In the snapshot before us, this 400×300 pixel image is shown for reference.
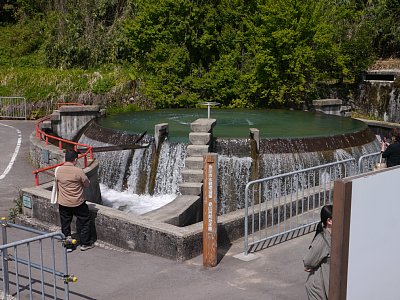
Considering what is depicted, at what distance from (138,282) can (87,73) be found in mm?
22347

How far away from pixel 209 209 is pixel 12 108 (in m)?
21.7

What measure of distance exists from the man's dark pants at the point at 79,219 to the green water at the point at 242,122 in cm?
764

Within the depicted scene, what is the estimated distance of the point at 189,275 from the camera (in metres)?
7.93

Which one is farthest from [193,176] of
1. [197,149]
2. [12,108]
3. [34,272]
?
[12,108]

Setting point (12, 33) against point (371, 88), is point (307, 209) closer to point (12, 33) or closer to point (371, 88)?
point (371, 88)

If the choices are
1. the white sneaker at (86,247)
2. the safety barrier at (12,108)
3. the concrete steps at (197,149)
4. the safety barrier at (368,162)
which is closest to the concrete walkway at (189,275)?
the white sneaker at (86,247)

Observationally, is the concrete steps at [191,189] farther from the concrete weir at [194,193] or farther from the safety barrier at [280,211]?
the safety barrier at [280,211]

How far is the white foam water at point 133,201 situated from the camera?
47.6 feet

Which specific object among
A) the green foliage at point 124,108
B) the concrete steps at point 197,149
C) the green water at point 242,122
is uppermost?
the concrete steps at point 197,149

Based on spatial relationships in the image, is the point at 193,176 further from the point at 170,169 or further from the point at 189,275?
the point at 189,275

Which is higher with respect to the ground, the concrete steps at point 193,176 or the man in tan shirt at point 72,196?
the man in tan shirt at point 72,196

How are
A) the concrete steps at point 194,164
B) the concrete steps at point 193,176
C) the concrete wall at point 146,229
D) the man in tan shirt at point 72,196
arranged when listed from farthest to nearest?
the concrete steps at point 194,164, the concrete steps at point 193,176, the man in tan shirt at point 72,196, the concrete wall at point 146,229

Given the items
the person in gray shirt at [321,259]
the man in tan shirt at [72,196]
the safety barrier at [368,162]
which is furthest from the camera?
the safety barrier at [368,162]

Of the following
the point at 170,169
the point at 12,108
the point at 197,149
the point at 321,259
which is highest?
the point at 321,259
